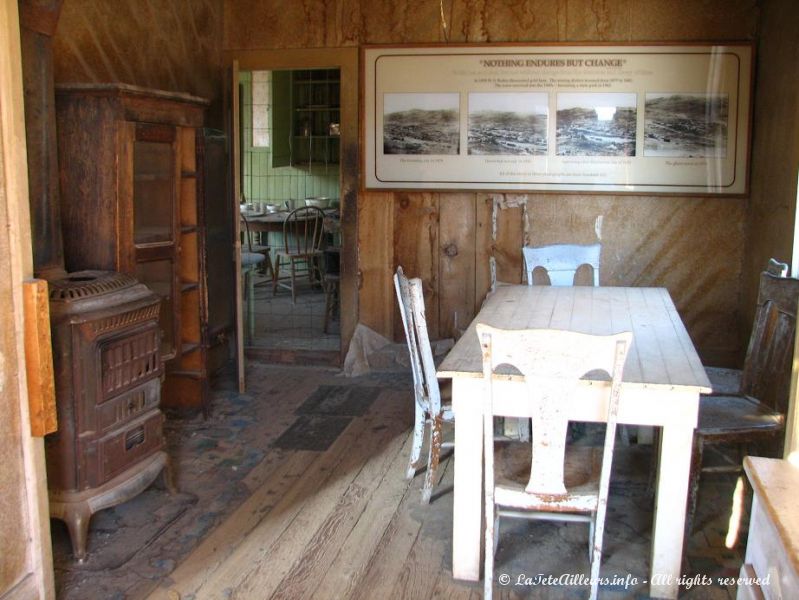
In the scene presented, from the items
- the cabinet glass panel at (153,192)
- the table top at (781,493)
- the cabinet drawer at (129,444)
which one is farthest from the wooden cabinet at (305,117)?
the table top at (781,493)

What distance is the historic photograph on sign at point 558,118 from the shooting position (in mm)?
4844

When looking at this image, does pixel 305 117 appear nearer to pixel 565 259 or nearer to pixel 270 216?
pixel 270 216

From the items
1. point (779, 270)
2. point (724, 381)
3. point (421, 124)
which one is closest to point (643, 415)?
point (779, 270)

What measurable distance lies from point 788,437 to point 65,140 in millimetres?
2940

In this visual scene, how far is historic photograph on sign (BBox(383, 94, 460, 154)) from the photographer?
5121mm

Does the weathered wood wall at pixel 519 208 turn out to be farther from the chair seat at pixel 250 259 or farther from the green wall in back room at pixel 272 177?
the green wall in back room at pixel 272 177

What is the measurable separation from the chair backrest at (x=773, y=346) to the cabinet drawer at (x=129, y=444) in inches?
94.5

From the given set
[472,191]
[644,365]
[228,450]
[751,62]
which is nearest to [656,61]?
[751,62]

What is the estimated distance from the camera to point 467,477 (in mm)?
2652

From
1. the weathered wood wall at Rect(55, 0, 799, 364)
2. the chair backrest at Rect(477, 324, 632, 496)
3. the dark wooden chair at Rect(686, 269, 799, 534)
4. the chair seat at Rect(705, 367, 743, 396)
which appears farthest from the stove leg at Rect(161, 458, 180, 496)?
the chair seat at Rect(705, 367, 743, 396)

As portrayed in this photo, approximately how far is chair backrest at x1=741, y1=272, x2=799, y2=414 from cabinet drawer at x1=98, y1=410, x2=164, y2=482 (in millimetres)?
2399

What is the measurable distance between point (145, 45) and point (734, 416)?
338cm

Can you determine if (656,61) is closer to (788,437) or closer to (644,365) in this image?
(644,365)

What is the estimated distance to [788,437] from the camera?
185 cm
